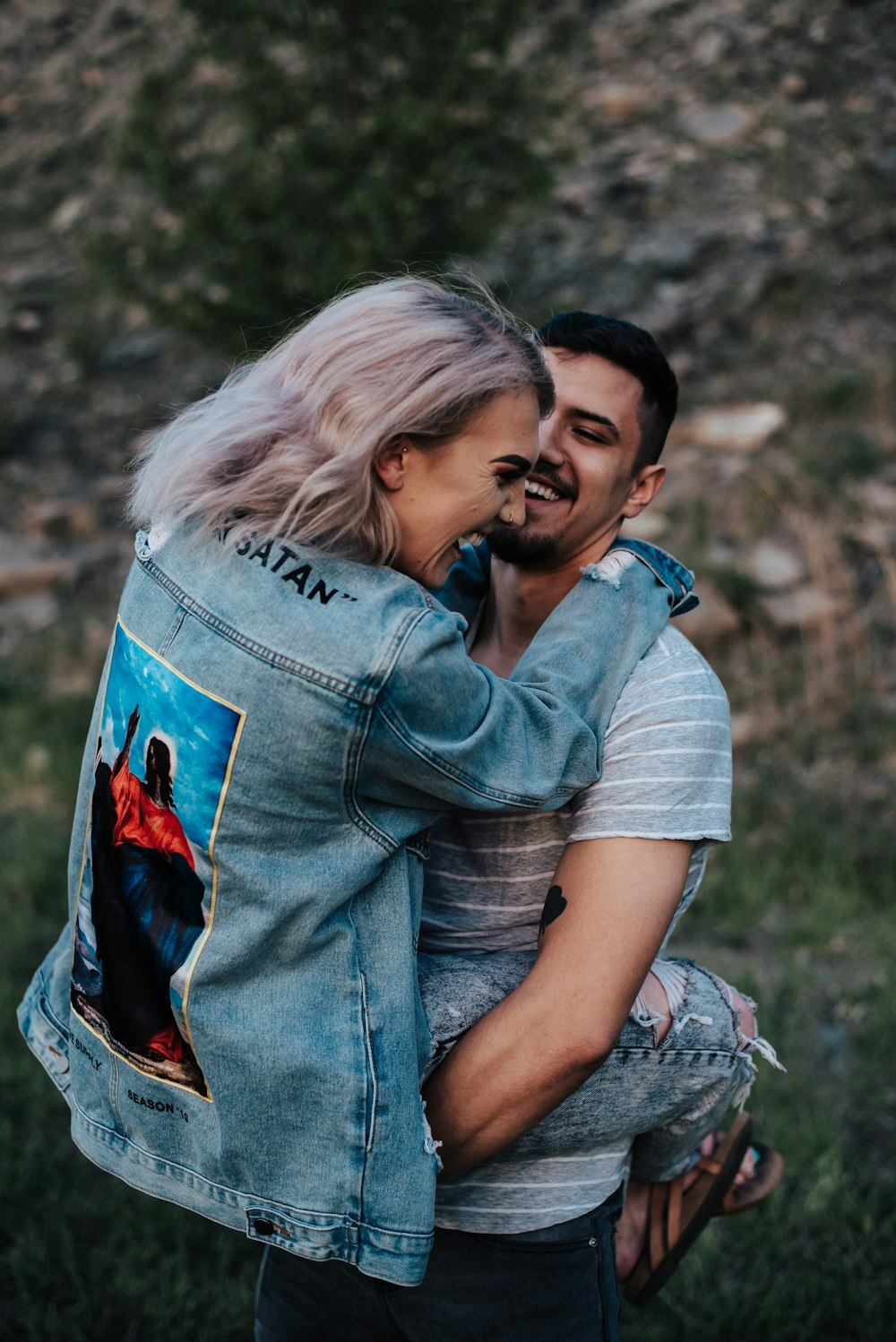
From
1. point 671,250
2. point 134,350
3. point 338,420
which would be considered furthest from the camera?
point 134,350

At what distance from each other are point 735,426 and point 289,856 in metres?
7.96

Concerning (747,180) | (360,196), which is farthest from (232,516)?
(747,180)

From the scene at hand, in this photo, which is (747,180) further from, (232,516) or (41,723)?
(232,516)

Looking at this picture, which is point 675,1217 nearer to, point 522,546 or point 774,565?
point 522,546

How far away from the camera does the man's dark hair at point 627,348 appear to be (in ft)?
7.35

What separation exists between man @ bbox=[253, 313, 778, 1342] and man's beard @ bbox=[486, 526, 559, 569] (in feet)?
1.09

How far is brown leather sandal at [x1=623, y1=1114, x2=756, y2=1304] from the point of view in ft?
7.07

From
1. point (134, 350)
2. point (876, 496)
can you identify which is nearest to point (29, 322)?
point (134, 350)

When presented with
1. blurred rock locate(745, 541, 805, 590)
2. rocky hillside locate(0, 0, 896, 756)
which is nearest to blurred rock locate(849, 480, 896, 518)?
rocky hillside locate(0, 0, 896, 756)

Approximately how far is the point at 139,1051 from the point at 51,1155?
7.82 feet

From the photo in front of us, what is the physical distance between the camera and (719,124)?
35.3 ft

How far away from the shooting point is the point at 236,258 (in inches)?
277

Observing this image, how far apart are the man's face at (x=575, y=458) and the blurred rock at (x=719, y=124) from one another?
384 inches

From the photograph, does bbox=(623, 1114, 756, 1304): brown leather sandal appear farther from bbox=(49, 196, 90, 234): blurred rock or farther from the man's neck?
bbox=(49, 196, 90, 234): blurred rock
